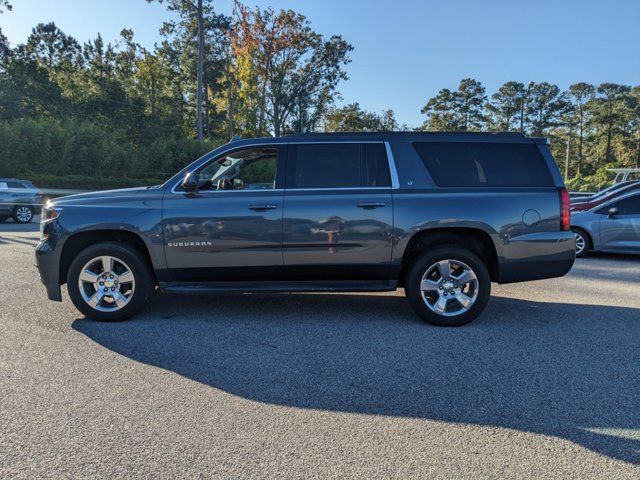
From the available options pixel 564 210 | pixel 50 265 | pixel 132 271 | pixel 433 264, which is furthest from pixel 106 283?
pixel 564 210

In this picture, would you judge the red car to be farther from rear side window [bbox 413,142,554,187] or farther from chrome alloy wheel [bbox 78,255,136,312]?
chrome alloy wheel [bbox 78,255,136,312]

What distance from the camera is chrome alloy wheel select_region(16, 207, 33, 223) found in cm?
1783

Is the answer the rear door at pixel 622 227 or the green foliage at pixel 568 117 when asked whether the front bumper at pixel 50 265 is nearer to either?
the rear door at pixel 622 227

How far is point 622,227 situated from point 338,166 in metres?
6.97

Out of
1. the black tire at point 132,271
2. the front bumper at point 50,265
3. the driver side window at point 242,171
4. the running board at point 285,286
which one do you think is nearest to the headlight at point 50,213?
the front bumper at point 50,265

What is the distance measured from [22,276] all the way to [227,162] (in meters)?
4.28

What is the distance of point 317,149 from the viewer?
5395 mm

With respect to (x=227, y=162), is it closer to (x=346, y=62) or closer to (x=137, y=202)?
(x=137, y=202)

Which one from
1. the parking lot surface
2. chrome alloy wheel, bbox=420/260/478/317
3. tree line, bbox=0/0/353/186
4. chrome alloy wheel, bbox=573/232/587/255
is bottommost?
the parking lot surface

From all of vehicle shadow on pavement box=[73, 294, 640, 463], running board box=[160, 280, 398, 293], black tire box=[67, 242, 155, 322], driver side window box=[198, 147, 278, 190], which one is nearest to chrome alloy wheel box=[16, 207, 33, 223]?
vehicle shadow on pavement box=[73, 294, 640, 463]

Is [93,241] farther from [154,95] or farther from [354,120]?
[354,120]

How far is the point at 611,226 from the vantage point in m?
9.64

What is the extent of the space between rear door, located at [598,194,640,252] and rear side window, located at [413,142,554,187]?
535 cm

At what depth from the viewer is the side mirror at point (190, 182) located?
204 inches
